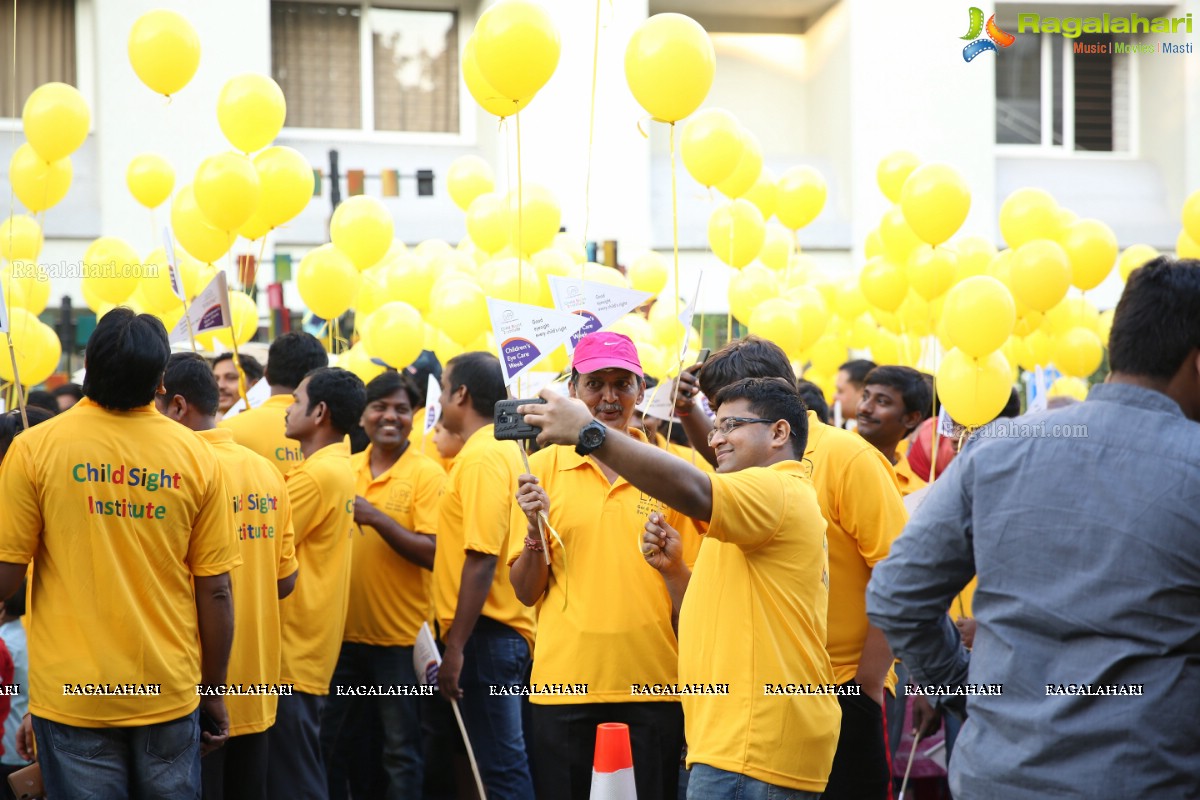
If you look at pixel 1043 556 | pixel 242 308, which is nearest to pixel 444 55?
pixel 242 308

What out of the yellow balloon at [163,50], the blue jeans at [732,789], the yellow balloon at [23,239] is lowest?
the blue jeans at [732,789]

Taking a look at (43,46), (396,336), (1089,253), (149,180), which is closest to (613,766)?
(396,336)

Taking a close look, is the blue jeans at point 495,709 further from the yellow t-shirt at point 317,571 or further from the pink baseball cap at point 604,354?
the pink baseball cap at point 604,354

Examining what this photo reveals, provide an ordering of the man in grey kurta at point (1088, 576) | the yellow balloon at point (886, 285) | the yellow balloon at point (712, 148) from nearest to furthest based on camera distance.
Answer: the man in grey kurta at point (1088, 576) < the yellow balloon at point (712, 148) < the yellow balloon at point (886, 285)

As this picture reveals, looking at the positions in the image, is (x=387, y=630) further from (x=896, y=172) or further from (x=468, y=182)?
(x=896, y=172)

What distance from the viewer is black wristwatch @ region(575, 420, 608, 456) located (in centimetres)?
295

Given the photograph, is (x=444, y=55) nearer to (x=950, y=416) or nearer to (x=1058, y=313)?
(x=1058, y=313)

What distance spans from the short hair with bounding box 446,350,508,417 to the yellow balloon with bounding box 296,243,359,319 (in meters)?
1.86

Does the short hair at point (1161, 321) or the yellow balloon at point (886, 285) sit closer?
the short hair at point (1161, 321)

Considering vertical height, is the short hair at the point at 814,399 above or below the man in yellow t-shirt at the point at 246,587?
above

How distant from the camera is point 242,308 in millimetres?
7242

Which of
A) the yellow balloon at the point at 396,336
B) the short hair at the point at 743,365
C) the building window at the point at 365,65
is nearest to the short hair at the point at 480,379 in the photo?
the yellow balloon at the point at 396,336

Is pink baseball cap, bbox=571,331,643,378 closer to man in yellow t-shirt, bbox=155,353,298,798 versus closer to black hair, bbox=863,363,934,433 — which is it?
man in yellow t-shirt, bbox=155,353,298,798

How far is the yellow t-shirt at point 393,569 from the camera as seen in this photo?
548 centimetres
